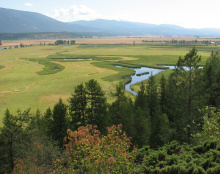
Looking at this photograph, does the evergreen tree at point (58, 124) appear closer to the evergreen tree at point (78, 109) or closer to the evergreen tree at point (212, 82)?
the evergreen tree at point (78, 109)

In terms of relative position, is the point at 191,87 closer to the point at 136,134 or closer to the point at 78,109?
the point at 136,134

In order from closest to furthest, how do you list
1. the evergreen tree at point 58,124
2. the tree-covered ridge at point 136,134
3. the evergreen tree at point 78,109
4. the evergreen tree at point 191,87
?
the tree-covered ridge at point 136,134
the evergreen tree at point 191,87
the evergreen tree at point 58,124
the evergreen tree at point 78,109

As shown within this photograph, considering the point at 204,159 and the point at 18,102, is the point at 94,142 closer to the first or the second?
the point at 204,159

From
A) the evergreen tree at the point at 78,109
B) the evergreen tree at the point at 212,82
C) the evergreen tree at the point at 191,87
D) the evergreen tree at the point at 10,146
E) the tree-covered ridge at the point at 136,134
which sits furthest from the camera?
the evergreen tree at the point at 212,82

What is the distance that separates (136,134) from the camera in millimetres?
26734

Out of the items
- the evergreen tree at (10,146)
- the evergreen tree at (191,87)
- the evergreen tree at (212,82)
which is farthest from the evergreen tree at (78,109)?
the evergreen tree at (212,82)

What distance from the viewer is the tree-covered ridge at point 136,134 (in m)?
13.5

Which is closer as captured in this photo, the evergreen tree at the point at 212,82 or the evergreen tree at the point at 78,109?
the evergreen tree at the point at 78,109

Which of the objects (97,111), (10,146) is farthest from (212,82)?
(10,146)

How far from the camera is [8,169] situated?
69.5 feet

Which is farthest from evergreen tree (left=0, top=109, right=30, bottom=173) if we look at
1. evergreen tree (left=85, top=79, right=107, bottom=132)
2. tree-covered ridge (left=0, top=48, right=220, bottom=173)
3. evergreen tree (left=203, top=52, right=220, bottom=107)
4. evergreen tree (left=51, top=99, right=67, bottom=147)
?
evergreen tree (left=203, top=52, right=220, bottom=107)

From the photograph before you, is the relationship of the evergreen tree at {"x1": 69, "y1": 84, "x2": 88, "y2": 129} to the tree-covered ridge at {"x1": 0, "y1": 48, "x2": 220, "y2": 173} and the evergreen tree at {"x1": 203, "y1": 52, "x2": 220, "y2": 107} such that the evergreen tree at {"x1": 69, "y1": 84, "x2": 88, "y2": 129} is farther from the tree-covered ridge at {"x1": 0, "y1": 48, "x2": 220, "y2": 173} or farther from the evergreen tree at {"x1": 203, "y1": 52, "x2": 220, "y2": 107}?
the evergreen tree at {"x1": 203, "y1": 52, "x2": 220, "y2": 107}

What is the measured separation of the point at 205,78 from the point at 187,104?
43.6ft

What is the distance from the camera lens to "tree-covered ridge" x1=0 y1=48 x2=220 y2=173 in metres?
13.5
